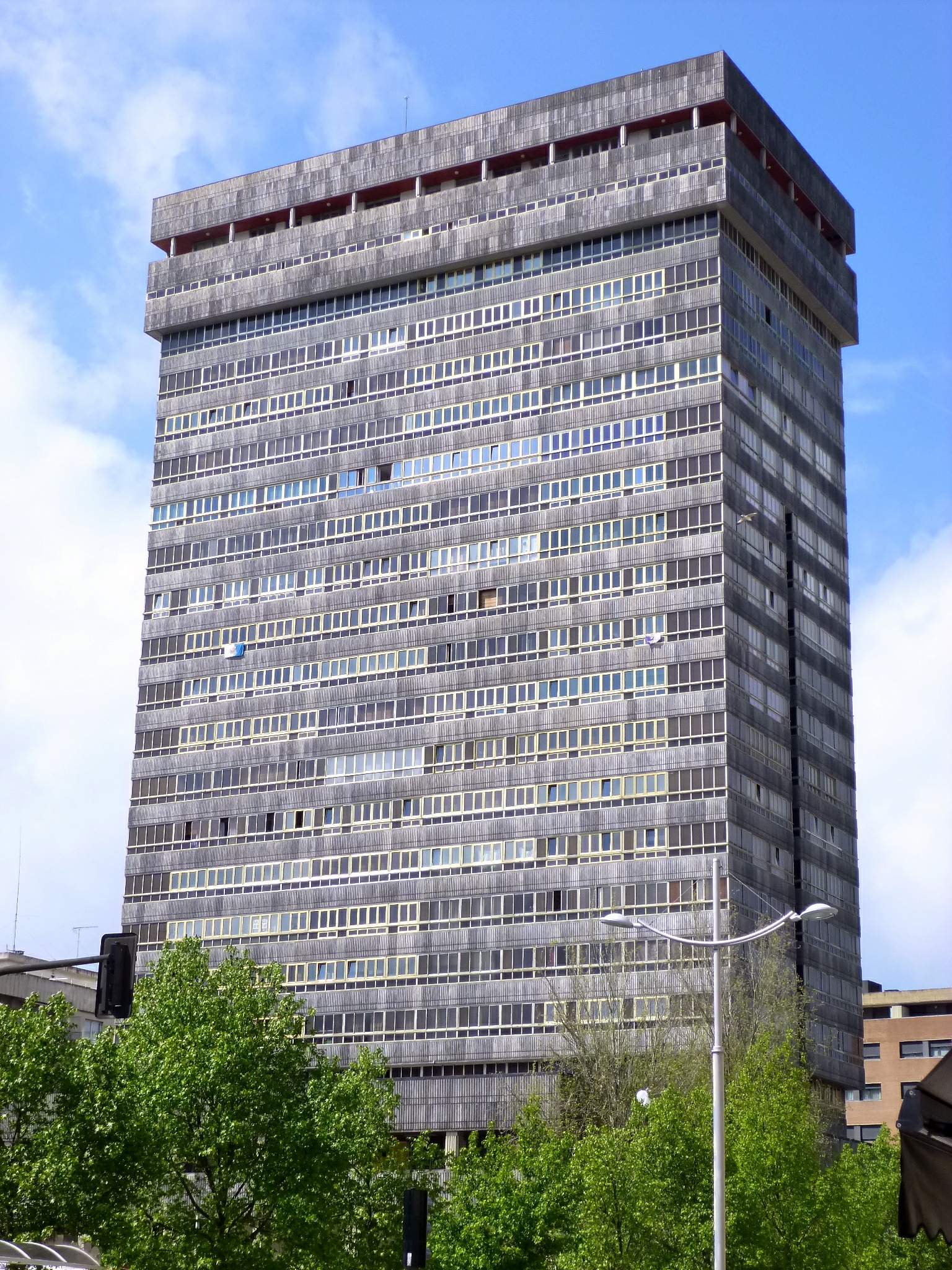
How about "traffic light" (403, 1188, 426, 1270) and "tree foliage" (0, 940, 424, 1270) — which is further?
"tree foliage" (0, 940, 424, 1270)

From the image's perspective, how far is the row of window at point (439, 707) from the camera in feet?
324

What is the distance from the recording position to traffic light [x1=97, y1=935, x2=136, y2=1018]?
26094 millimetres

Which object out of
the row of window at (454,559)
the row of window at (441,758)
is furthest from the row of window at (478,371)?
the row of window at (441,758)

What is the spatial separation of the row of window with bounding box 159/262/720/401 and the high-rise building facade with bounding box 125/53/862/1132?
263 mm

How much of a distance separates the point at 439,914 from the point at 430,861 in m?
3.26

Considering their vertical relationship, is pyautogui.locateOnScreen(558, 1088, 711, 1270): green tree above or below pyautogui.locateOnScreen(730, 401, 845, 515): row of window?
below

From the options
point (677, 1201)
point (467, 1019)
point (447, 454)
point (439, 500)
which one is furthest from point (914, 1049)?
point (677, 1201)

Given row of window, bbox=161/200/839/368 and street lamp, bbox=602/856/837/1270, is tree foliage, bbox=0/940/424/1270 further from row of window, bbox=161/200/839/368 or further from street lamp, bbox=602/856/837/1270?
row of window, bbox=161/200/839/368

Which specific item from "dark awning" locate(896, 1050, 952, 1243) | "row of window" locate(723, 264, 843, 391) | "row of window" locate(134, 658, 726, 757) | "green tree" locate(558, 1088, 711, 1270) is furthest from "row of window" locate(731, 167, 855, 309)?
"dark awning" locate(896, 1050, 952, 1243)

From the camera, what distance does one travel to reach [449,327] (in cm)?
11369

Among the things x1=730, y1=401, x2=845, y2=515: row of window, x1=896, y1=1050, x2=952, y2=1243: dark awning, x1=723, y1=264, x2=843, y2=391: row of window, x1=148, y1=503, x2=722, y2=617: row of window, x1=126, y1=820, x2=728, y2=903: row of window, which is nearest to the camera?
x1=896, y1=1050, x2=952, y2=1243: dark awning

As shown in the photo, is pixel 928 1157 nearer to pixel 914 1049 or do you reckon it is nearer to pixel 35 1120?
pixel 35 1120

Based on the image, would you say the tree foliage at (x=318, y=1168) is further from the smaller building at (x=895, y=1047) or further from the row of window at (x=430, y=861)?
the smaller building at (x=895, y=1047)

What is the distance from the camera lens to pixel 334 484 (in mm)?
114312
